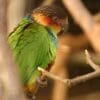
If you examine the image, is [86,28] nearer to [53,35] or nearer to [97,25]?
[97,25]

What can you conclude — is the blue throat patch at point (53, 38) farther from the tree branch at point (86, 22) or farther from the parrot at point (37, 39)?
the tree branch at point (86, 22)

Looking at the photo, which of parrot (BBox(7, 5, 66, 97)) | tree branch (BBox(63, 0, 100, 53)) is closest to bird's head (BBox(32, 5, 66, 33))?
parrot (BBox(7, 5, 66, 97))

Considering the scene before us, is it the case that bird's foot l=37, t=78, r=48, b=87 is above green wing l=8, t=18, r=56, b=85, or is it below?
below

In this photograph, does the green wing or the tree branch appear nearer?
the tree branch

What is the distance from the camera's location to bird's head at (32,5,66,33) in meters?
0.97

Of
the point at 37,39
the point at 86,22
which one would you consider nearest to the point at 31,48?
the point at 37,39

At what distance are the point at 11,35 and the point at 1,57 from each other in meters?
0.44

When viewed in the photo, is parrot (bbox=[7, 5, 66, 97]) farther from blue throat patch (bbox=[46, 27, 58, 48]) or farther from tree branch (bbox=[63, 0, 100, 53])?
tree branch (bbox=[63, 0, 100, 53])

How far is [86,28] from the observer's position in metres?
0.83

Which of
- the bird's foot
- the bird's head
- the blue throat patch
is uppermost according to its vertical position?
the bird's head

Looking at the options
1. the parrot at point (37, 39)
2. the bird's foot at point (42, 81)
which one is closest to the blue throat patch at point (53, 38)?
the parrot at point (37, 39)

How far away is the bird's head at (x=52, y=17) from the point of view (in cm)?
97

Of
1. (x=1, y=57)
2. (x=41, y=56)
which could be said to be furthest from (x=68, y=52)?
(x=1, y=57)

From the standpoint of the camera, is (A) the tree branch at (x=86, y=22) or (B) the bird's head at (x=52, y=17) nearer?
(A) the tree branch at (x=86, y=22)
